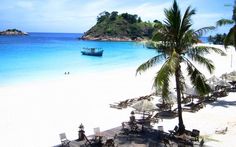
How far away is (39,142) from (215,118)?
31.9ft

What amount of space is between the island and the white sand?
11259 cm

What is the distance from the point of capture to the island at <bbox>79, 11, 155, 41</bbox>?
144 m

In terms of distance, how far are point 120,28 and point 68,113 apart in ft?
425

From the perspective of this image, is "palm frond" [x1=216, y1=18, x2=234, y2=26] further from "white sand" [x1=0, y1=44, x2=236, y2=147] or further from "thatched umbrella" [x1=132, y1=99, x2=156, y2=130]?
"thatched umbrella" [x1=132, y1=99, x2=156, y2=130]

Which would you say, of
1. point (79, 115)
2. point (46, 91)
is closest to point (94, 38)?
point (46, 91)

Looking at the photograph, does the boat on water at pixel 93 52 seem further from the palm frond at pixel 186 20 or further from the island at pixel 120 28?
the island at pixel 120 28

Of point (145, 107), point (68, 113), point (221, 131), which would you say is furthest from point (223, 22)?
point (68, 113)

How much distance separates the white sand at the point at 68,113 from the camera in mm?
16672

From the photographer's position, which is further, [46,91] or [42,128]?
[46,91]

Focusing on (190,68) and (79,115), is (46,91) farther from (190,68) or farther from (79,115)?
(190,68)

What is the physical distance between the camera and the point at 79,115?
20359 millimetres

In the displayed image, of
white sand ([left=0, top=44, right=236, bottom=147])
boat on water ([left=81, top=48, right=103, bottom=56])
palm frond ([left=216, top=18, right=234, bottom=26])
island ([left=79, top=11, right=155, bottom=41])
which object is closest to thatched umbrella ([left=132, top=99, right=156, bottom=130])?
white sand ([left=0, top=44, right=236, bottom=147])

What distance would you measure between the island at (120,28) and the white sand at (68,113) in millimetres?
112588

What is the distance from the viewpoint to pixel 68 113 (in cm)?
2089
